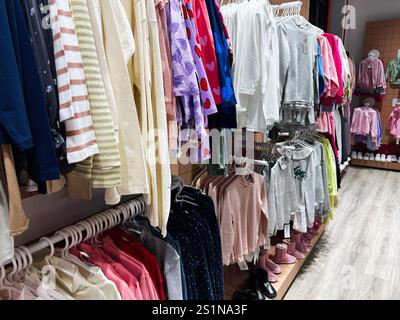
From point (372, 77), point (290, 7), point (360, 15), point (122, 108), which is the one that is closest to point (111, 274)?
point (122, 108)

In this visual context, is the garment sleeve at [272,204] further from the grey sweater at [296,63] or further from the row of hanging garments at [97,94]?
the row of hanging garments at [97,94]

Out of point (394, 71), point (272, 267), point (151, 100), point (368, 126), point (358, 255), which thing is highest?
point (151, 100)

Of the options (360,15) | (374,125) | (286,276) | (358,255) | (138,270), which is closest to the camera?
(138,270)

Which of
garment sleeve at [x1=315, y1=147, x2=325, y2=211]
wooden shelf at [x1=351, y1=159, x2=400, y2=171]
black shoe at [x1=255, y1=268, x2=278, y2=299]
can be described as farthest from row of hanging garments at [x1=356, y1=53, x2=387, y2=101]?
black shoe at [x1=255, y1=268, x2=278, y2=299]

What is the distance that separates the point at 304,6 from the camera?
10.3ft

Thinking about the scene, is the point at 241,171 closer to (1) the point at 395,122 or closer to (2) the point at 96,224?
(2) the point at 96,224

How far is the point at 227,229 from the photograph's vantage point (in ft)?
5.71

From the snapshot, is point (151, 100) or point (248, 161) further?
point (248, 161)

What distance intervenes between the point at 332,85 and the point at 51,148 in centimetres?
237

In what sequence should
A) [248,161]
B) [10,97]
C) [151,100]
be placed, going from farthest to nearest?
[248,161]
[151,100]
[10,97]

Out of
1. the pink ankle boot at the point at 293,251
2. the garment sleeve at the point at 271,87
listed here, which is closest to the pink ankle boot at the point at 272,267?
the pink ankle boot at the point at 293,251

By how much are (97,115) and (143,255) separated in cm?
55
